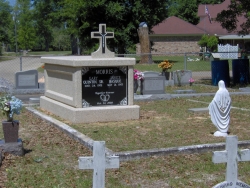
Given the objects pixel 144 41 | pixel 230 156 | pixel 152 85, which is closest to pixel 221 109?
pixel 230 156

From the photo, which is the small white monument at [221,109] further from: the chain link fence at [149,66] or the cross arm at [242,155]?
the chain link fence at [149,66]

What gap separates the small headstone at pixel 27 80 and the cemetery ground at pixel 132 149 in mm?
5653

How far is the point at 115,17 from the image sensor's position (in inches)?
1510

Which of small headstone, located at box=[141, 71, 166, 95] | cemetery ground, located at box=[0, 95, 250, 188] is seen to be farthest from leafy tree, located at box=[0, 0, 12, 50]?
cemetery ground, located at box=[0, 95, 250, 188]

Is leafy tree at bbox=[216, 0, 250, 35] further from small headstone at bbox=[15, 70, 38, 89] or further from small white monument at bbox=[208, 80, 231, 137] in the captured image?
small white monument at bbox=[208, 80, 231, 137]

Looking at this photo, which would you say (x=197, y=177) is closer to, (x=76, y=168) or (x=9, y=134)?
(x=76, y=168)

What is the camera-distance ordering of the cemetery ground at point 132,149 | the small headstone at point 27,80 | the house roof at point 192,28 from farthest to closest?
the house roof at point 192,28, the small headstone at point 27,80, the cemetery ground at point 132,149

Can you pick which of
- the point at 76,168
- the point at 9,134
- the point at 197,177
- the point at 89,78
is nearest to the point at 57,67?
the point at 89,78

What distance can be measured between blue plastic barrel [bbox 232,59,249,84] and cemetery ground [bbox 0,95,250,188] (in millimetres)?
8899

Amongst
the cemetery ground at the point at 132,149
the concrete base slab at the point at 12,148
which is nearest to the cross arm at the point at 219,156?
the cemetery ground at the point at 132,149

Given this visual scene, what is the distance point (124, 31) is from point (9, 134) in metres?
31.5

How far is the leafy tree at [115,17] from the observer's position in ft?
124

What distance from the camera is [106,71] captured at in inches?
438

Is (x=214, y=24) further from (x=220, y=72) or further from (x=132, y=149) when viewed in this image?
Answer: (x=132, y=149)
